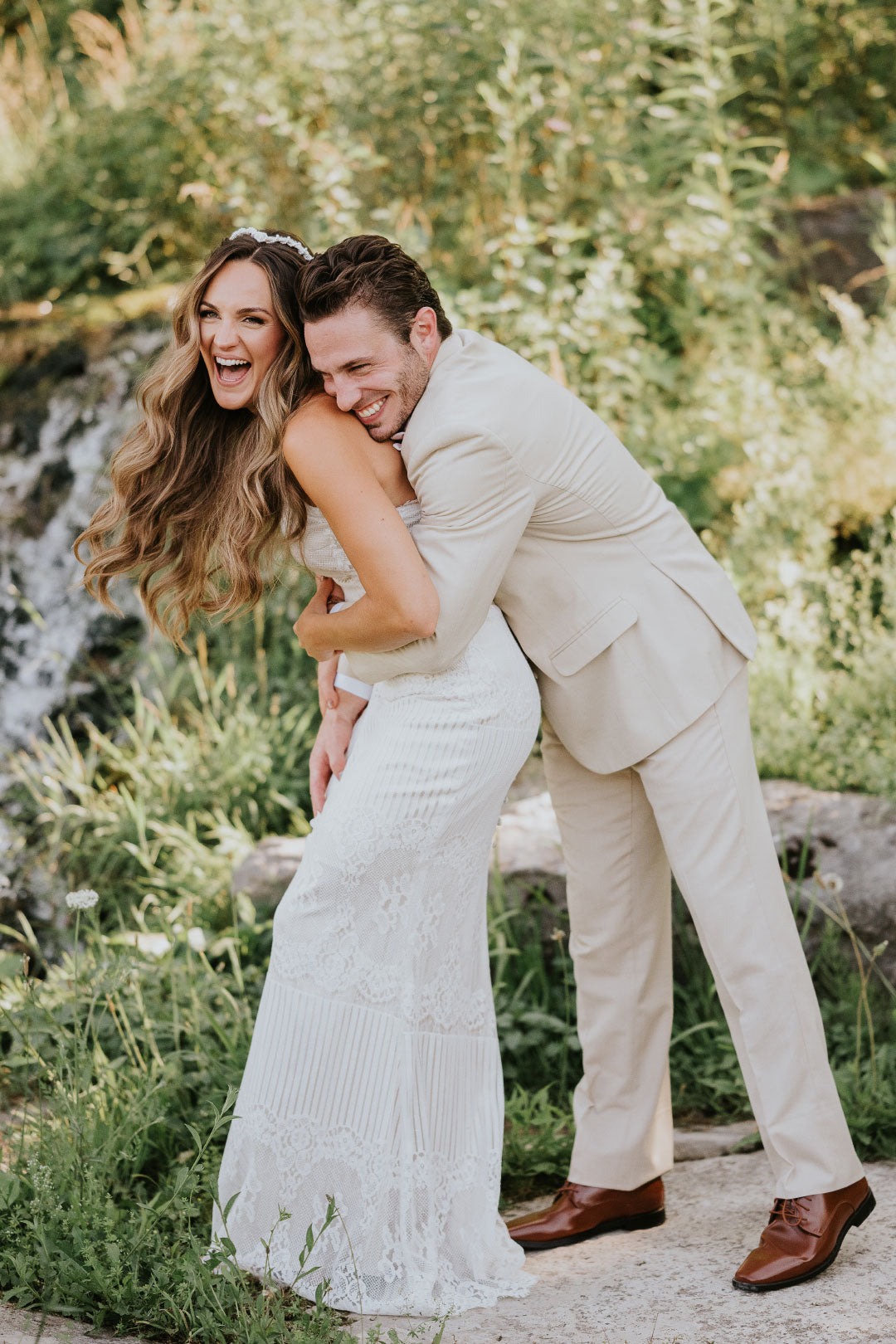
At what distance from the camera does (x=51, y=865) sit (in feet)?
15.0

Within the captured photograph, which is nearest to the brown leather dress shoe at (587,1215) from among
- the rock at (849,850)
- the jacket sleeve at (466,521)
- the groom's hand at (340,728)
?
the rock at (849,850)

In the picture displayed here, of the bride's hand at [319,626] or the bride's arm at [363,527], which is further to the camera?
the bride's hand at [319,626]

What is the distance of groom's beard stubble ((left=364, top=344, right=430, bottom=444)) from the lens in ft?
8.08

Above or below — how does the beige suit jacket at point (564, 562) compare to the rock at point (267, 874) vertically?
above

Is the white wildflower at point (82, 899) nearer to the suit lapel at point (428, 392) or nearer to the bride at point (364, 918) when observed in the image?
the bride at point (364, 918)

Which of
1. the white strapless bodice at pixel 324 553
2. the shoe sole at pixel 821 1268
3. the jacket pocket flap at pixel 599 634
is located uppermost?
the white strapless bodice at pixel 324 553

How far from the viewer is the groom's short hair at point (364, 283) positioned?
2.39 meters

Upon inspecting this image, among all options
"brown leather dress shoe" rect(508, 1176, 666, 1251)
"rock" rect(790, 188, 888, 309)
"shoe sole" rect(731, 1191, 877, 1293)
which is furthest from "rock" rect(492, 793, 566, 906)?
"rock" rect(790, 188, 888, 309)

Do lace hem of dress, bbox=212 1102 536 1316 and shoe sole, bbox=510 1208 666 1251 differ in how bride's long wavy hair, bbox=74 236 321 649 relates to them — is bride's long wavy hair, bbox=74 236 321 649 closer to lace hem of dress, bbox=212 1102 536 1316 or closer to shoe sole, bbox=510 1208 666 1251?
lace hem of dress, bbox=212 1102 536 1316

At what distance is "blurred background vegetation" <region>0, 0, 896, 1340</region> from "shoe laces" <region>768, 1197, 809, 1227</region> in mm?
566

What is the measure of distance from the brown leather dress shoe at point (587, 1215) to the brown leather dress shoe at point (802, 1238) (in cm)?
36

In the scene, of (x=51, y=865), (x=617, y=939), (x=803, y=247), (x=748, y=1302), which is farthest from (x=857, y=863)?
(x=803, y=247)

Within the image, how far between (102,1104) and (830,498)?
10.7 feet

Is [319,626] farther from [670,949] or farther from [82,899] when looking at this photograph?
[670,949]
